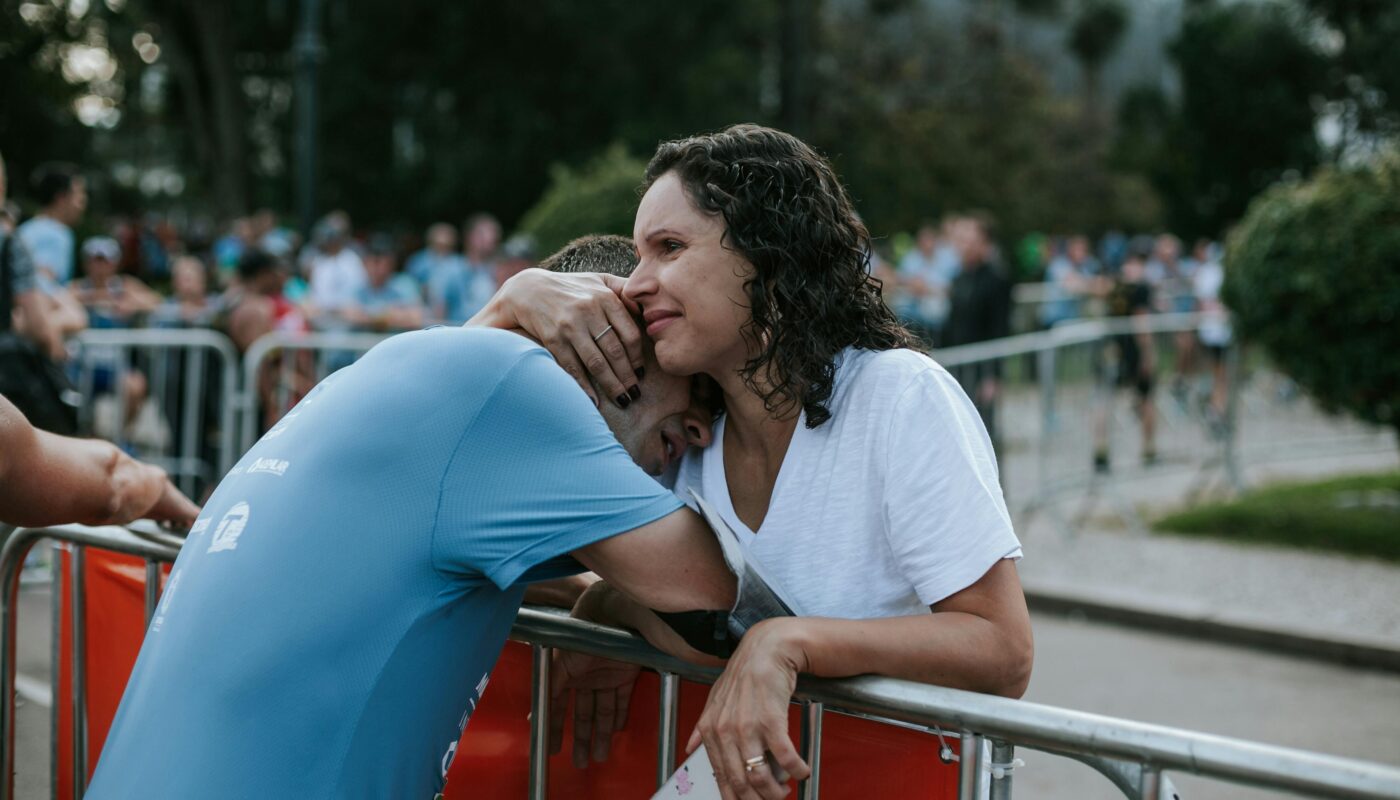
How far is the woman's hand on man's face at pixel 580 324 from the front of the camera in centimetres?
224

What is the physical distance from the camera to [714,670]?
213cm

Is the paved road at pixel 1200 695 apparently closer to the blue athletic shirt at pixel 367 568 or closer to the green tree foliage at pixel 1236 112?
the blue athletic shirt at pixel 367 568

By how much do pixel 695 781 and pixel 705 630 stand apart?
22 cm

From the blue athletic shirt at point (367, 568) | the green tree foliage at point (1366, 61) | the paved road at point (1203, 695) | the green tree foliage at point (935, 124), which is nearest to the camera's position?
the blue athletic shirt at point (367, 568)

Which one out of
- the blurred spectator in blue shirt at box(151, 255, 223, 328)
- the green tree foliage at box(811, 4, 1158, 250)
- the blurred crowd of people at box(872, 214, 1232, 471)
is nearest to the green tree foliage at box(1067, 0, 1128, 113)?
the green tree foliage at box(811, 4, 1158, 250)

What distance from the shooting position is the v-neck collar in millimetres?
2295

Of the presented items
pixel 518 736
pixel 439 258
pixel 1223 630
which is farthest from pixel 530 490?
pixel 439 258

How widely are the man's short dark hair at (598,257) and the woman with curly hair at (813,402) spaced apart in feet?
0.72

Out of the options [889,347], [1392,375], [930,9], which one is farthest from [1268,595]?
[930,9]

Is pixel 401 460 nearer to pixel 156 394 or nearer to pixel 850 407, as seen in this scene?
pixel 850 407

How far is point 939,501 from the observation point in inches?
83.1

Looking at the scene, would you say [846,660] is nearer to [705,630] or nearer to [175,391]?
[705,630]

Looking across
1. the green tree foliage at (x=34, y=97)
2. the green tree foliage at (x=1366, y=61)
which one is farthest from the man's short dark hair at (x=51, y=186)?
the green tree foliage at (x=1366, y=61)

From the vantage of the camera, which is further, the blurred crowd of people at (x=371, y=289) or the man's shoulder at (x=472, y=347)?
the blurred crowd of people at (x=371, y=289)
